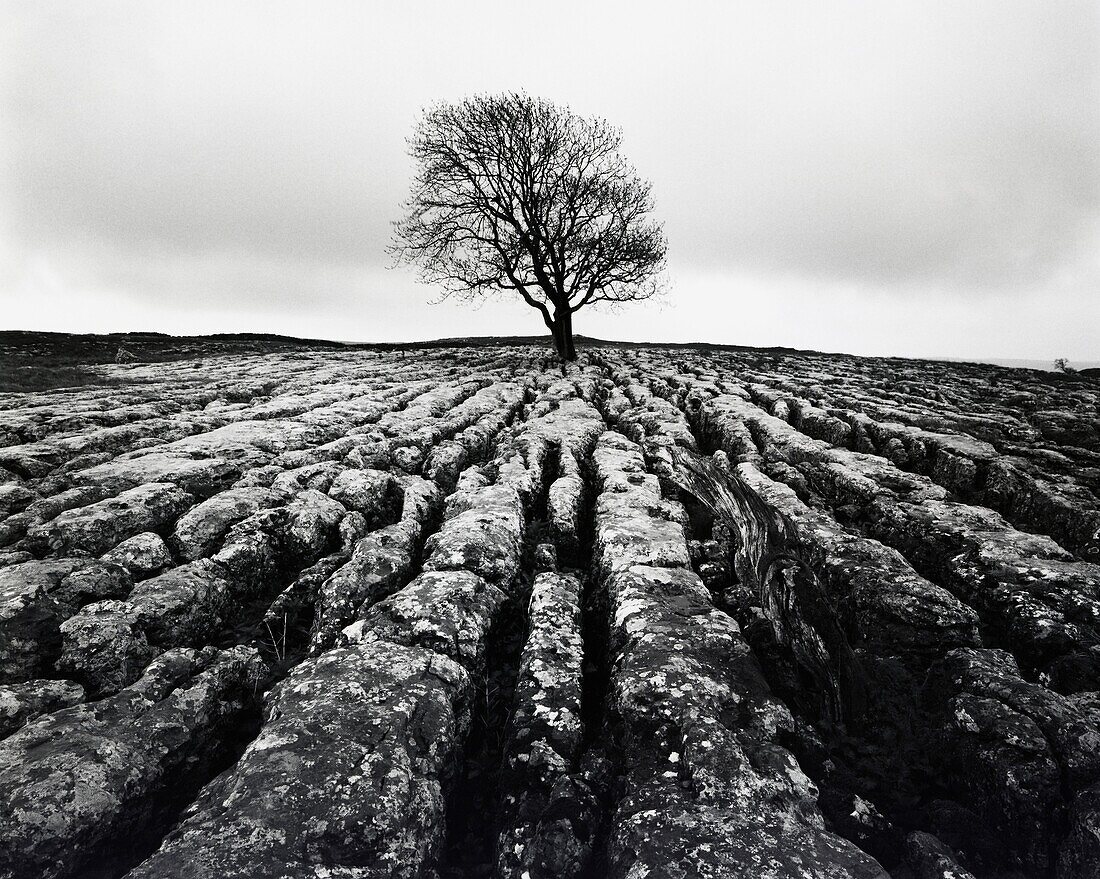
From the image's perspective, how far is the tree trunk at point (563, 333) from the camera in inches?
950

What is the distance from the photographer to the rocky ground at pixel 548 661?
2814mm

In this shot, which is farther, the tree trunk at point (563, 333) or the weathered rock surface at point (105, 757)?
the tree trunk at point (563, 333)

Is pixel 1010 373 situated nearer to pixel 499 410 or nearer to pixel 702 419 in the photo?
pixel 702 419

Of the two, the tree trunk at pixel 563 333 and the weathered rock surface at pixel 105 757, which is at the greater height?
the tree trunk at pixel 563 333

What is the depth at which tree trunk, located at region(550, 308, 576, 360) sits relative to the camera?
24125 millimetres

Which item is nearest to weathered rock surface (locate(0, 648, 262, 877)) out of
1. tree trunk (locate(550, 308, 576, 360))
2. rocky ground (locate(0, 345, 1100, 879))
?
rocky ground (locate(0, 345, 1100, 879))

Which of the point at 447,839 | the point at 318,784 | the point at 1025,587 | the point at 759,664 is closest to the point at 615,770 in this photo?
the point at 447,839

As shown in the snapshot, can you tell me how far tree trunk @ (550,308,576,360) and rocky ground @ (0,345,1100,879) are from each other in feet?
54.3

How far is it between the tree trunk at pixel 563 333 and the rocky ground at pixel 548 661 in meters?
→ 16.6

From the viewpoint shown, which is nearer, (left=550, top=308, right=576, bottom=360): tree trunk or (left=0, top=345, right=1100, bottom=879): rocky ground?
(left=0, top=345, right=1100, bottom=879): rocky ground

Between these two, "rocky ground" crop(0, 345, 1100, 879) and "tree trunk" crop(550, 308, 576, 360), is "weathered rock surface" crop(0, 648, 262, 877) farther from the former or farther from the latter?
"tree trunk" crop(550, 308, 576, 360)

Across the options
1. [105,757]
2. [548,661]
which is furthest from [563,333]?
[105,757]

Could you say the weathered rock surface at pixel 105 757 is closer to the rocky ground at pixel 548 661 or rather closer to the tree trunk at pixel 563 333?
the rocky ground at pixel 548 661

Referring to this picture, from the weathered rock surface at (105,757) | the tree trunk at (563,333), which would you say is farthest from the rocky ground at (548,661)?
the tree trunk at (563,333)
